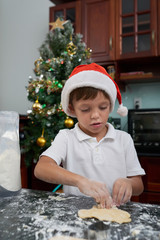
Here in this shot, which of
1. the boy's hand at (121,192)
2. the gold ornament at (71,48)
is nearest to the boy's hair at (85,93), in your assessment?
the boy's hand at (121,192)

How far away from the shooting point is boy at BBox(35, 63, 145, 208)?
2.48 ft

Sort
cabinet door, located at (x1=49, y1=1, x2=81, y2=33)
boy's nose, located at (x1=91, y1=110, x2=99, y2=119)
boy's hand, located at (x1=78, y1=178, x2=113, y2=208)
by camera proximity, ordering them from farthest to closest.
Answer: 1. cabinet door, located at (x1=49, y1=1, x2=81, y2=33)
2. boy's nose, located at (x1=91, y1=110, x2=99, y2=119)
3. boy's hand, located at (x1=78, y1=178, x2=113, y2=208)

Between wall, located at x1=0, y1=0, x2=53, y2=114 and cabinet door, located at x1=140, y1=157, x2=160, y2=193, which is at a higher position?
wall, located at x1=0, y1=0, x2=53, y2=114

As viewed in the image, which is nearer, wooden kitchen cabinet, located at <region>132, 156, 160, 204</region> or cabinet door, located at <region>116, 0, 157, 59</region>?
wooden kitchen cabinet, located at <region>132, 156, 160, 204</region>

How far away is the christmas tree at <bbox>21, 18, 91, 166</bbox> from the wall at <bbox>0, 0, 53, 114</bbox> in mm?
1047

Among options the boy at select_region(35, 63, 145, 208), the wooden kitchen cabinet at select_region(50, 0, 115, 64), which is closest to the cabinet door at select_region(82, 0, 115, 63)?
the wooden kitchen cabinet at select_region(50, 0, 115, 64)

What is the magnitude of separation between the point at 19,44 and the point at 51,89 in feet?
5.43

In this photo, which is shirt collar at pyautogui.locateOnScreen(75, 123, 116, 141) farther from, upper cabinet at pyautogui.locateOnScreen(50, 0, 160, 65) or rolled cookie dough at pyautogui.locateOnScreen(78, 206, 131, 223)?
upper cabinet at pyautogui.locateOnScreen(50, 0, 160, 65)

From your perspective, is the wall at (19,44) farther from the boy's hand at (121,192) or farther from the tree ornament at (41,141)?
the boy's hand at (121,192)

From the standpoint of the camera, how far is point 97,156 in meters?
0.86

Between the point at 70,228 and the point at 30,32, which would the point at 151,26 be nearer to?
the point at 30,32

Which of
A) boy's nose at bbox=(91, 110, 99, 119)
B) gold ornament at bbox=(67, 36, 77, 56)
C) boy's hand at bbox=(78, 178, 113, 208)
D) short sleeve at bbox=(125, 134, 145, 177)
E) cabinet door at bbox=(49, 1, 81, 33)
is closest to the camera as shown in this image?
boy's hand at bbox=(78, 178, 113, 208)

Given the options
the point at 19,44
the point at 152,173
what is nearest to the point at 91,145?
the point at 152,173

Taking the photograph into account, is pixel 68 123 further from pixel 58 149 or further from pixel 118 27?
pixel 118 27
